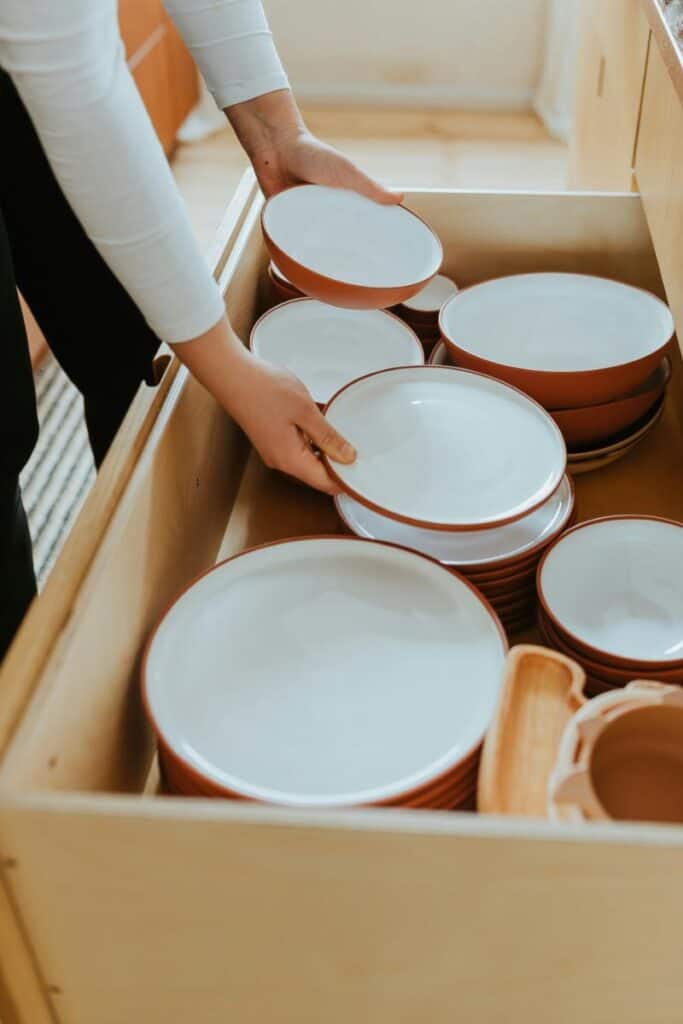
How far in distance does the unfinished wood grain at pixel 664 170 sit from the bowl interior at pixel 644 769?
15.6 inches

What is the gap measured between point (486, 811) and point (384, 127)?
3.00 metres

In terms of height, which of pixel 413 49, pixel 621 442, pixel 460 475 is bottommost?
pixel 413 49

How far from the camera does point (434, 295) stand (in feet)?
4.48

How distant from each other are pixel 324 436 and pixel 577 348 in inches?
18.6

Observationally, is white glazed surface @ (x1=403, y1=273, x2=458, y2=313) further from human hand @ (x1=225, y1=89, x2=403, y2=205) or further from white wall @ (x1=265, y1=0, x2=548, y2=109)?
white wall @ (x1=265, y1=0, x2=548, y2=109)

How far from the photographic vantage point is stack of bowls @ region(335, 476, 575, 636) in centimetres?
95

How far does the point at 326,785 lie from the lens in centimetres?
72

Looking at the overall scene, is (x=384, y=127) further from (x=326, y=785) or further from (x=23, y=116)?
(x=326, y=785)

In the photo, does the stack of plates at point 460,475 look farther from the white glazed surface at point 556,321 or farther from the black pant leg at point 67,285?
the black pant leg at point 67,285

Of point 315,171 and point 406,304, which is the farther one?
point 406,304

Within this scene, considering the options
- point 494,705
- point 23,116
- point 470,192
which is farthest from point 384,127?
point 494,705

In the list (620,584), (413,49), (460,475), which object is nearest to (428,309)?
A: (460,475)

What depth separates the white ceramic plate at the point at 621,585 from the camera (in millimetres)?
929

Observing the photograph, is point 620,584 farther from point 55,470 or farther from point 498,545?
point 55,470
